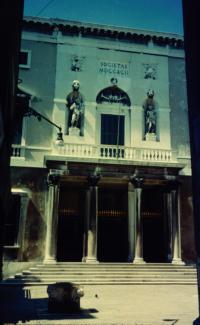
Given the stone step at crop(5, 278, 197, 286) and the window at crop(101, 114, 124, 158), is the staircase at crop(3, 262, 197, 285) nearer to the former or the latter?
the stone step at crop(5, 278, 197, 286)

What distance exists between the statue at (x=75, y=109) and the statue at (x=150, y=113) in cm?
382

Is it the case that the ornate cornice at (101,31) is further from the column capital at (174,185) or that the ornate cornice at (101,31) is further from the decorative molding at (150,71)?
the column capital at (174,185)

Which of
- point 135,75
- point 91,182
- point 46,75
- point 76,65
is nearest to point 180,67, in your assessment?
point 135,75

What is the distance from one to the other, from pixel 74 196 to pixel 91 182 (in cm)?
207

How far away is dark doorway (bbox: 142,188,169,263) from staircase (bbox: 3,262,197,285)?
2.24 meters

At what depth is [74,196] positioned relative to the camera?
2020 cm

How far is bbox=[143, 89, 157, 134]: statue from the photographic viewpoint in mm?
21261

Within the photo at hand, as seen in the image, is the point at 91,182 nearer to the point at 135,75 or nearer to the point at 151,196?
the point at 151,196

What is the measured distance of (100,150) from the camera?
784 inches

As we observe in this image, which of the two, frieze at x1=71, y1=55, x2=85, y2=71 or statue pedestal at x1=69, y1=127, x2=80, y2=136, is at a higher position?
frieze at x1=71, y1=55, x2=85, y2=71

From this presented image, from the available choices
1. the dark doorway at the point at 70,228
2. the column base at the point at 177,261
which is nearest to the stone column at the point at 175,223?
the column base at the point at 177,261

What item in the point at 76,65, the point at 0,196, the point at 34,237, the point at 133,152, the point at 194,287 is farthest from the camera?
the point at 76,65

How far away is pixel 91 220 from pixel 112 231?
2399mm

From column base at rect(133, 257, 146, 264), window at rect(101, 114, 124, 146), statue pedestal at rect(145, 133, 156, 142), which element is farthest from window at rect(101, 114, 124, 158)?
column base at rect(133, 257, 146, 264)
